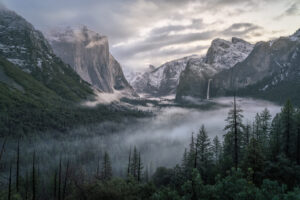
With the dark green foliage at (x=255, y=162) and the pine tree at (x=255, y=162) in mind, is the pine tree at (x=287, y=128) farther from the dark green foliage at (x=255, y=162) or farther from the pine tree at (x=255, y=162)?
the pine tree at (x=255, y=162)

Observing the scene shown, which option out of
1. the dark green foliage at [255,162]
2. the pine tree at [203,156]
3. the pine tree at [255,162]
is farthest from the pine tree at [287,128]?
→ the pine tree at [203,156]

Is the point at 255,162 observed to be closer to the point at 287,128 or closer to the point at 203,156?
the point at 287,128

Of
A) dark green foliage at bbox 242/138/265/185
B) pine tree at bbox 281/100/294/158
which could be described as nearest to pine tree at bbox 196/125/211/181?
pine tree at bbox 281/100/294/158

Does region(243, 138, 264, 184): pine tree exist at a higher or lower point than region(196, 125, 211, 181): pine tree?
higher

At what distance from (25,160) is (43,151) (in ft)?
92.7

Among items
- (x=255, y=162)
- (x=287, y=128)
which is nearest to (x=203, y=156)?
(x=287, y=128)

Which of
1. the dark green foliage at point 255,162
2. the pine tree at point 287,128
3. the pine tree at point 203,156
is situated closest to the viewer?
the dark green foliage at point 255,162

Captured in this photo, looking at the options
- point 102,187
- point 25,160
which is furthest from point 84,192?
point 25,160

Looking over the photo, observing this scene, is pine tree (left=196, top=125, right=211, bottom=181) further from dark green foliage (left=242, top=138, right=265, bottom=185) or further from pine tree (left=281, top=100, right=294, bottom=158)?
dark green foliage (left=242, top=138, right=265, bottom=185)

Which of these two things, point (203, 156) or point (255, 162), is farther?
point (203, 156)

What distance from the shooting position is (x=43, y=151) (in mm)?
190375

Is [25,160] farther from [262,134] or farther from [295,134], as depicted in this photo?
[295,134]

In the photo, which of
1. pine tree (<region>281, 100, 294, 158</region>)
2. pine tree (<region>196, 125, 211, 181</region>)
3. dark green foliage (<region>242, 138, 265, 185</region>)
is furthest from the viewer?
pine tree (<region>196, 125, 211, 181</region>)

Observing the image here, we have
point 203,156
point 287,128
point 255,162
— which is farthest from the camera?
point 203,156
